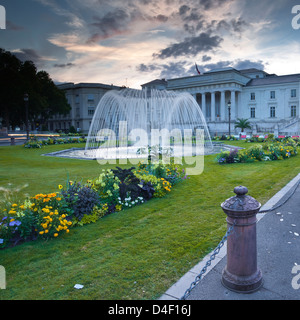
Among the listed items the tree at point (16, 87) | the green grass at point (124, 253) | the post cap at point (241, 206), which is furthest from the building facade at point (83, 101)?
the post cap at point (241, 206)

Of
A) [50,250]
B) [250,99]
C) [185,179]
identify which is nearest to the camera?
[50,250]

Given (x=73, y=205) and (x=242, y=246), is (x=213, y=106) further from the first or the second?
(x=242, y=246)

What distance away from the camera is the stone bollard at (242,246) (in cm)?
357

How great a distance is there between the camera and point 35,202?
5641mm

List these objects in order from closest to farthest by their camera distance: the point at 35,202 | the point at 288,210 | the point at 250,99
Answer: the point at 35,202 < the point at 288,210 < the point at 250,99

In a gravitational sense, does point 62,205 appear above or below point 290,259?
above

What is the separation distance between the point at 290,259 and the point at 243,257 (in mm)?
1197

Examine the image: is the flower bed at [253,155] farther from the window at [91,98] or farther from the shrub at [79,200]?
the window at [91,98]

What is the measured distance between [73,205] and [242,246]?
12.6ft

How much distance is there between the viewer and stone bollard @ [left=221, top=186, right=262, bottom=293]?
3566 mm
